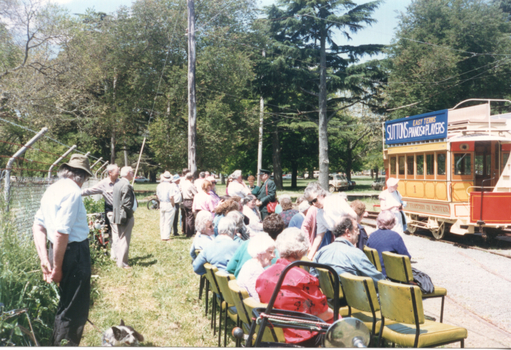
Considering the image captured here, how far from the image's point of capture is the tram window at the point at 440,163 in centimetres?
1217

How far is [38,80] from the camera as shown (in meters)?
19.2

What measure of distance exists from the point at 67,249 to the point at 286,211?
4.32 m

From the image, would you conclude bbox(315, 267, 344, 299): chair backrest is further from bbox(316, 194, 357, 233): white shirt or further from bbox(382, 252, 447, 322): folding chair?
bbox(316, 194, 357, 233): white shirt

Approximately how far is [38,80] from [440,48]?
909 inches

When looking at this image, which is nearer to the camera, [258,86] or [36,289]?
[36,289]

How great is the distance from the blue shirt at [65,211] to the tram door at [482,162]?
36.5ft

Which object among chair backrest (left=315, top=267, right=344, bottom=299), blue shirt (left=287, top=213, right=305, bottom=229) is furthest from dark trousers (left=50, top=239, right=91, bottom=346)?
blue shirt (left=287, top=213, right=305, bottom=229)

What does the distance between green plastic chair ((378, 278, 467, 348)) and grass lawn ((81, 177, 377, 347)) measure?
1.91 m

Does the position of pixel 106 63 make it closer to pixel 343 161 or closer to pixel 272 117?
pixel 272 117

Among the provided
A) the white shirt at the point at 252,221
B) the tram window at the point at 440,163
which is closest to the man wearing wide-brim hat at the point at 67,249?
the white shirt at the point at 252,221

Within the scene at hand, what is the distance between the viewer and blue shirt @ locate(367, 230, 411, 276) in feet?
17.5

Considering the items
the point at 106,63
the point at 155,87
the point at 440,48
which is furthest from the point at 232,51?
the point at 440,48

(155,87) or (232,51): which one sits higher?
(232,51)

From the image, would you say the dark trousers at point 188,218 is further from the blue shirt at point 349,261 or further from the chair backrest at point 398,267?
the blue shirt at point 349,261
